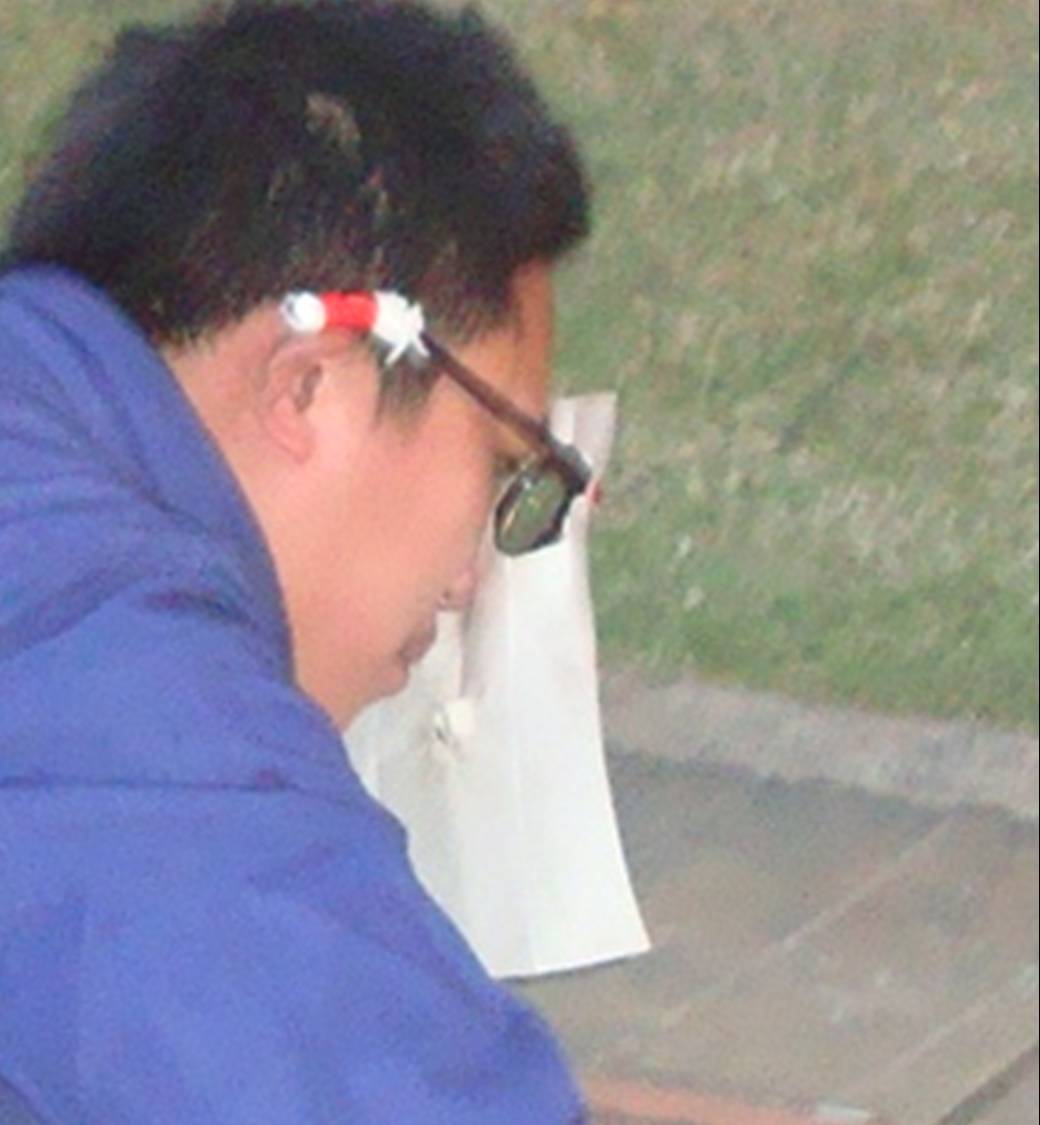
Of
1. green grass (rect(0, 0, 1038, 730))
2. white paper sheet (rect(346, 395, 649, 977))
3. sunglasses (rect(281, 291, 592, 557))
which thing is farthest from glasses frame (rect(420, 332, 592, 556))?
green grass (rect(0, 0, 1038, 730))

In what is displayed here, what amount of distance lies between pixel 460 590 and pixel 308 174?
0.64ft

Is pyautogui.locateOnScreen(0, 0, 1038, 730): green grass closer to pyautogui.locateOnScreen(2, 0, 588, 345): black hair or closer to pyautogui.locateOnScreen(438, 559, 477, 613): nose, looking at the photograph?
pyautogui.locateOnScreen(2, 0, 588, 345): black hair

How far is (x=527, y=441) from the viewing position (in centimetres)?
132

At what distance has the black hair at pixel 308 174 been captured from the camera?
1.28 meters

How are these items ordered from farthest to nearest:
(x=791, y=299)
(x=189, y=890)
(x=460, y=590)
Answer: (x=791, y=299)
(x=460, y=590)
(x=189, y=890)

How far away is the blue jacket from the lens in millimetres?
1060

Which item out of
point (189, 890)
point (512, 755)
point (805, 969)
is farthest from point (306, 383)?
point (805, 969)

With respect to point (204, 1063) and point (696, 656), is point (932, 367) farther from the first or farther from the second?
point (204, 1063)

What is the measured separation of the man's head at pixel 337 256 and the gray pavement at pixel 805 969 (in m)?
0.49

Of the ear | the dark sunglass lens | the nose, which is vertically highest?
the ear

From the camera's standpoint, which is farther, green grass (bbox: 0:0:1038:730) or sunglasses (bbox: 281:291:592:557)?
green grass (bbox: 0:0:1038:730)

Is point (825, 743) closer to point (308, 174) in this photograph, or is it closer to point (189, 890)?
point (308, 174)

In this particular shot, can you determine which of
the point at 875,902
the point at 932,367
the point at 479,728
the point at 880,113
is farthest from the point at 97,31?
the point at 875,902

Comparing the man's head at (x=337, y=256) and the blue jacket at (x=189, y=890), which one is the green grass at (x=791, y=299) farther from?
the blue jacket at (x=189, y=890)
